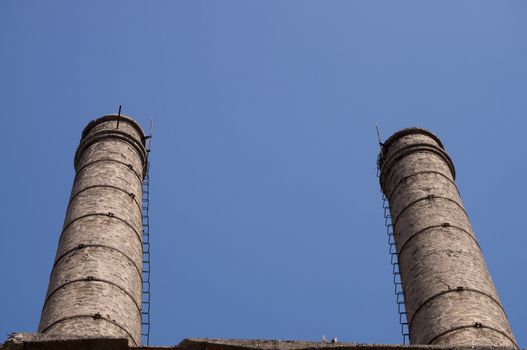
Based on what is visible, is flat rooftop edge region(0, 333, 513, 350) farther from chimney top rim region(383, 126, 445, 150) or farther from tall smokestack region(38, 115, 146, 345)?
chimney top rim region(383, 126, 445, 150)

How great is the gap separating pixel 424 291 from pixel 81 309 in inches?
183

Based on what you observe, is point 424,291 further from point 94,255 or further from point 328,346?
point 328,346

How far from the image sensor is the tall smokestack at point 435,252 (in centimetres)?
1278

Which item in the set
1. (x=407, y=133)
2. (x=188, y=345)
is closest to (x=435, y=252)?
(x=407, y=133)

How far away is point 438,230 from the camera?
14.4m

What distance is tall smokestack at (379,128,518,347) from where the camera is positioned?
1278 centimetres

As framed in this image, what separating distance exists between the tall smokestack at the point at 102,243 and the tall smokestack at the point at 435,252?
3884 millimetres

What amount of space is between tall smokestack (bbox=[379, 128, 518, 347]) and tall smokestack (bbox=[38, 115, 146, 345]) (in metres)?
3.88

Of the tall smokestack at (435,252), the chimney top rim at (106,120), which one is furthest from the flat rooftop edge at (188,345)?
the chimney top rim at (106,120)

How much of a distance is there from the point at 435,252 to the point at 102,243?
15.4 feet

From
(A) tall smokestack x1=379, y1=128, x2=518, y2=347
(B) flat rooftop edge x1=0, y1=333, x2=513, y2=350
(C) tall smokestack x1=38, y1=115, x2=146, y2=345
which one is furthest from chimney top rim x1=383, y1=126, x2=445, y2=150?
(B) flat rooftop edge x1=0, y1=333, x2=513, y2=350

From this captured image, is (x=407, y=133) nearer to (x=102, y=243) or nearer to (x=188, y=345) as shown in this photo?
(x=102, y=243)

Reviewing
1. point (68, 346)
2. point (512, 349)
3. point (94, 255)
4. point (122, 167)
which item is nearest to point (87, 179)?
point (122, 167)

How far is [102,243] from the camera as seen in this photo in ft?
44.3
